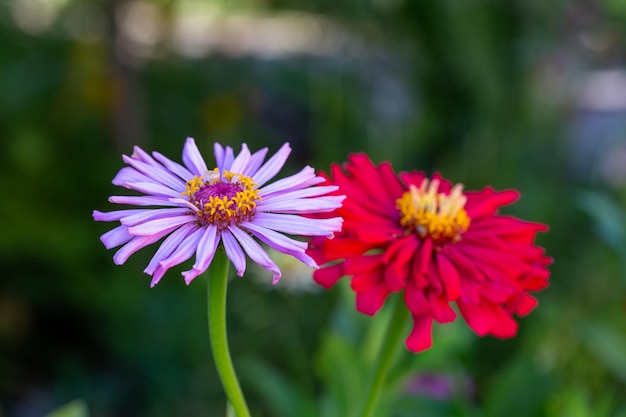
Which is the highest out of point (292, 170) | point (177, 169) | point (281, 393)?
point (292, 170)

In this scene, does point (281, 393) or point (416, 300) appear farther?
point (281, 393)

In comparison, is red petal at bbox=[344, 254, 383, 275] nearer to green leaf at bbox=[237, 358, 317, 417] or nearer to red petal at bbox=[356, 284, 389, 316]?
red petal at bbox=[356, 284, 389, 316]

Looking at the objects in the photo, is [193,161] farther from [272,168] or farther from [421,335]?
[421,335]

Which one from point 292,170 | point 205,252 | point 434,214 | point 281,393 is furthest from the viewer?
point 292,170

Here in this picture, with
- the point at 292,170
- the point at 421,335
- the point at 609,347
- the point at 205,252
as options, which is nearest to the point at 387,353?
the point at 421,335

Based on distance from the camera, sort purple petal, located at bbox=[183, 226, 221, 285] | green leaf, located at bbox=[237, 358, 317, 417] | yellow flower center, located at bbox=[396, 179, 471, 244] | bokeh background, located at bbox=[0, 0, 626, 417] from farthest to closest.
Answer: bokeh background, located at bbox=[0, 0, 626, 417]
green leaf, located at bbox=[237, 358, 317, 417]
yellow flower center, located at bbox=[396, 179, 471, 244]
purple petal, located at bbox=[183, 226, 221, 285]

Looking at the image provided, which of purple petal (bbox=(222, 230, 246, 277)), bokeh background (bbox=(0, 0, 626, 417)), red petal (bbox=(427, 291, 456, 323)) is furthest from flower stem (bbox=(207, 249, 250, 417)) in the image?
bokeh background (bbox=(0, 0, 626, 417))
